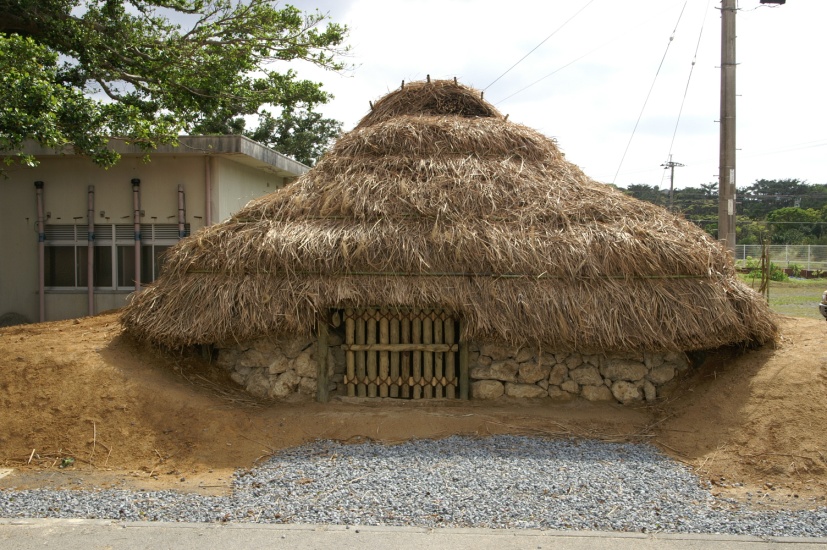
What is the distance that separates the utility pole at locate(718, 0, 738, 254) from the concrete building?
800 centimetres

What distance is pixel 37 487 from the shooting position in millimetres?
5758

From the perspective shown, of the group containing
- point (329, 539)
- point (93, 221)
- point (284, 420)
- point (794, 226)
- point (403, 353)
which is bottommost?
point (329, 539)

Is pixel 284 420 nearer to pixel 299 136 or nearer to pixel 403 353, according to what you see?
pixel 403 353

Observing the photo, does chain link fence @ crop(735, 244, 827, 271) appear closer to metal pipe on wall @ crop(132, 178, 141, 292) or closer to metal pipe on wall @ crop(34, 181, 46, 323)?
metal pipe on wall @ crop(132, 178, 141, 292)

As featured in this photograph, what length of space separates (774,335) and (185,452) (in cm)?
677

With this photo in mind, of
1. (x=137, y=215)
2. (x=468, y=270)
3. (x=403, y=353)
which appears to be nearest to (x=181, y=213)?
(x=137, y=215)

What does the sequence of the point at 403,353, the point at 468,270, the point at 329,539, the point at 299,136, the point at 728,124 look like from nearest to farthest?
the point at 329,539
the point at 468,270
the point at 403,353
the point at 728,124
the point at 299,136

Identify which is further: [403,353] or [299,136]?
[299,136]

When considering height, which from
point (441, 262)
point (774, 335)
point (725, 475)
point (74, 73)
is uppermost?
point (74, 73)

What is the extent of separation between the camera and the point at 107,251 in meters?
12.5

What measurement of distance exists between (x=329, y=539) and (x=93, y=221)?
9763mm

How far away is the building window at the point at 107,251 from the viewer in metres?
12.5

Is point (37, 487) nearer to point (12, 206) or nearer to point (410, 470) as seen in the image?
point (410, 470)

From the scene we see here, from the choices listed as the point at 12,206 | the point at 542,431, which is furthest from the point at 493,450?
the point at 12,206
